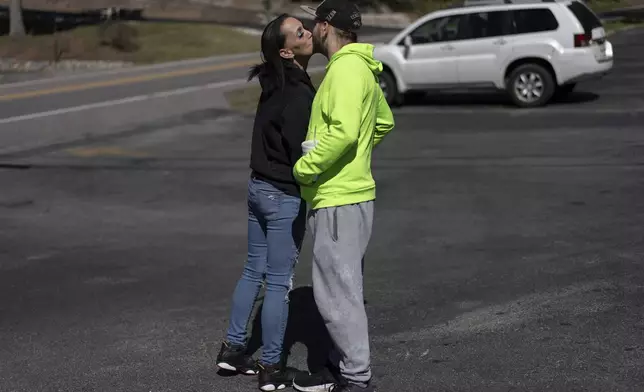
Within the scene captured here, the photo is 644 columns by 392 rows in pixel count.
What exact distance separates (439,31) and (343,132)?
1466 cm

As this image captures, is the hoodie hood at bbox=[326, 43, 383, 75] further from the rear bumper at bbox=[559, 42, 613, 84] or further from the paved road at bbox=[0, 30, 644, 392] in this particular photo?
the rear bumper at bbox=[559, 42, 613, 84]

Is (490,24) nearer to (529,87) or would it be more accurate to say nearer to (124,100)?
(529,87)

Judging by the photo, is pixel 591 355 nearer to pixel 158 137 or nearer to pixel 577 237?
pixel 577 237

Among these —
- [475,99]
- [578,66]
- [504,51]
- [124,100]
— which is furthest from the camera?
[475,99]

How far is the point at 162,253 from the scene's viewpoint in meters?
8.49

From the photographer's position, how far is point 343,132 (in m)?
4.59

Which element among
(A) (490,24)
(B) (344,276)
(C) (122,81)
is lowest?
(C) (122,81)

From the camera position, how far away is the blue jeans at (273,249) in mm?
5152

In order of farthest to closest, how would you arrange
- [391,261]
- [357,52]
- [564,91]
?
[564,91], [391,261], [357,52]

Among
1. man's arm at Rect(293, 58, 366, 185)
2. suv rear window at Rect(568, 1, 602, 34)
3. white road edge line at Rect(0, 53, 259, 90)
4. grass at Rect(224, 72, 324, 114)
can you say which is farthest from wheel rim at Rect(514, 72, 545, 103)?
man's arm at Rect(293, 58, 366, 185)

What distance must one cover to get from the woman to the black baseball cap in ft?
0.96

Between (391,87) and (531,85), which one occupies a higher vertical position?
(531,85)

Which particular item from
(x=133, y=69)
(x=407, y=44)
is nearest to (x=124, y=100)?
(x=407, y=44)

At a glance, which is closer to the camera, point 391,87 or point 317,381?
point 317,381
